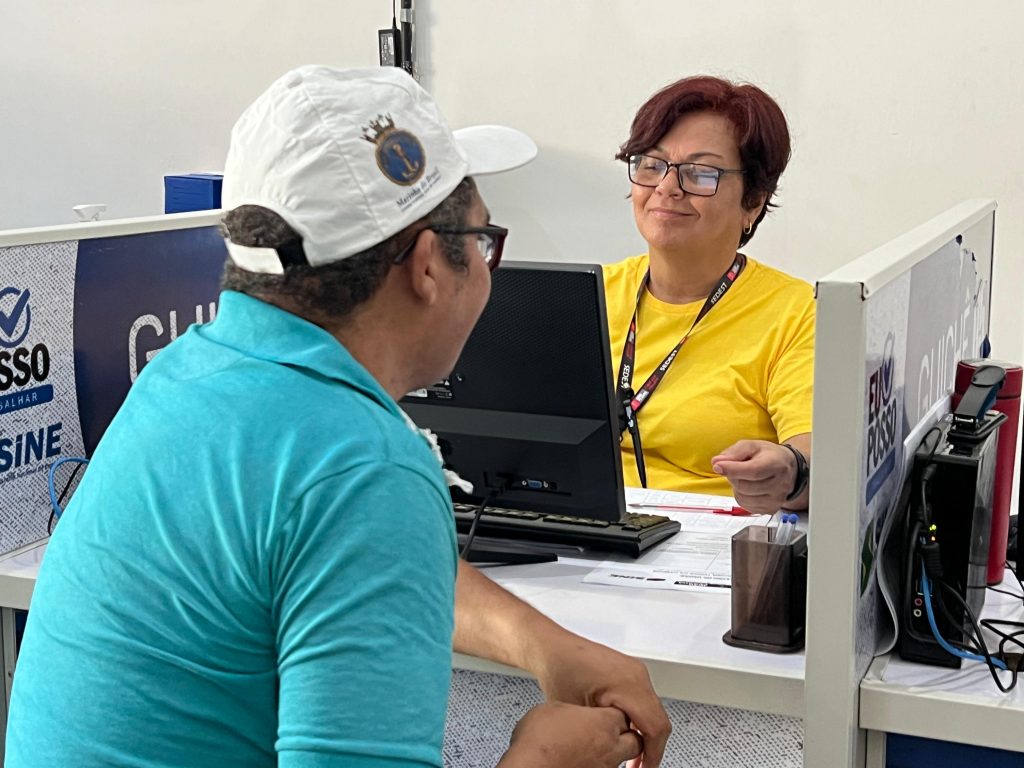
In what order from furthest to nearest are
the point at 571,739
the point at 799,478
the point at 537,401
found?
the point at 799,478 < the point at 537,401 < the point at 571,739

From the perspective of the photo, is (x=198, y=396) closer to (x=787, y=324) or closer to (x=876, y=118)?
(x=787, y=324)

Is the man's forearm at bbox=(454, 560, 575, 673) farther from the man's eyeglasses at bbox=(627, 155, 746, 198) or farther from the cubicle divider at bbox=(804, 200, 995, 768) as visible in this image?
the man's eyeglasses at bbox=(627, 155, 746, 198)

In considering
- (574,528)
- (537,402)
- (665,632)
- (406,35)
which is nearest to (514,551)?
(574,528)

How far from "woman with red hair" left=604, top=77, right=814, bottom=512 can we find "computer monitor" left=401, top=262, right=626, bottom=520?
0.54m

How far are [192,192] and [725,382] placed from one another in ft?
6.27

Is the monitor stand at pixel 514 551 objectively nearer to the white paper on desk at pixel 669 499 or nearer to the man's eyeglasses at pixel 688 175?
the white paper on desk at pixel 669 499

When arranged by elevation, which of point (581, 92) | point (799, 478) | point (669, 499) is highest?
point (581, 92)

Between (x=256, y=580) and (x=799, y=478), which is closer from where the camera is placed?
(x=256, y=580)

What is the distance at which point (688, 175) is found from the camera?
2379 mm

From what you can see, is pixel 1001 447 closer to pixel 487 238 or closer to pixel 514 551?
pixel 514 551

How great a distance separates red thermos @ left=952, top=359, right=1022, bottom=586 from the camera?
1.52m

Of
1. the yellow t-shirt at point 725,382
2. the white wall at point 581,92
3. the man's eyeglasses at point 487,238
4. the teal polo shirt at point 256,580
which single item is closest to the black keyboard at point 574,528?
the yellow t-shirt at point 725,382

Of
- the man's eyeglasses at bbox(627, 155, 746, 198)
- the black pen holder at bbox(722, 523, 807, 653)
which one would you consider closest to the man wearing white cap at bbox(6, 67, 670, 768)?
the black pen holder at bbox(722, 523, 807, 653)

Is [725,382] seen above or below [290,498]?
below
